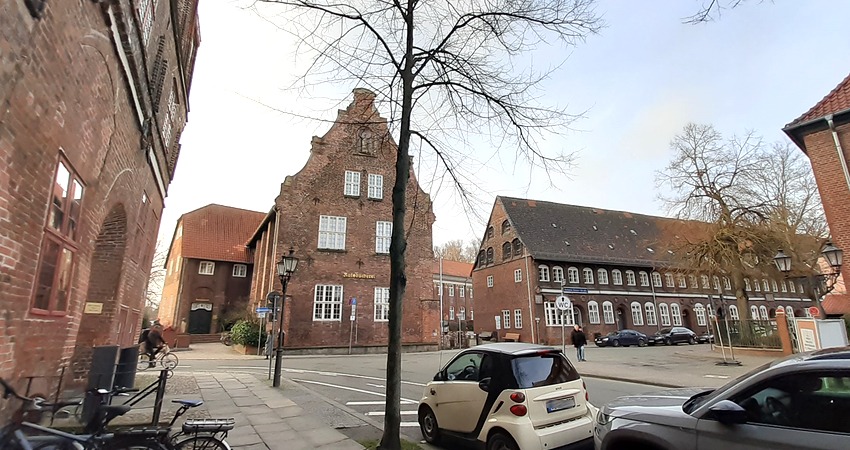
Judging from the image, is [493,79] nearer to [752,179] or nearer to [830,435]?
[830,435]

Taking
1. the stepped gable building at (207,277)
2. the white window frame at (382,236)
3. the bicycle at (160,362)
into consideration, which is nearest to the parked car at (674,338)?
the white window frame at (382,236)

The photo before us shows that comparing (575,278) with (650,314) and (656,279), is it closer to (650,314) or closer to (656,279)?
(650,314)

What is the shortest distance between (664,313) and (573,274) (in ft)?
37.3

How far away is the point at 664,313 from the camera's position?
40719 millimetres

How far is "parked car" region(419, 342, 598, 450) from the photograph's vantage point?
5.04 meters

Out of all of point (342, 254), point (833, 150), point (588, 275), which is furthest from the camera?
point (588, 275)

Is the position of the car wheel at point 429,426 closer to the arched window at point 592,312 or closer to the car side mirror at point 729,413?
the car side mirror at point 729,413

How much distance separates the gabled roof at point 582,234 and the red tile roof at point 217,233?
1040 inches

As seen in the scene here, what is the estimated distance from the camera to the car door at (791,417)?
286 centimetres

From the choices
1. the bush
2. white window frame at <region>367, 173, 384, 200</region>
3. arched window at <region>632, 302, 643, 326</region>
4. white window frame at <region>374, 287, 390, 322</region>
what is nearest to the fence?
arched window at <region>632, 302, 643, 326</region>

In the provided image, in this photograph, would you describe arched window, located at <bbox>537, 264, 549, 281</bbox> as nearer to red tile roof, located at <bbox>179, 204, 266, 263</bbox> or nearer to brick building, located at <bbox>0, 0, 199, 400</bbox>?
red tile roof, located at <bbox>179, 204, 266, 263</bbox>

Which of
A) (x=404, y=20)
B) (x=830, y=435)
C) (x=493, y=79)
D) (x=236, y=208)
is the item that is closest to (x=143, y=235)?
(x=404, y=20)

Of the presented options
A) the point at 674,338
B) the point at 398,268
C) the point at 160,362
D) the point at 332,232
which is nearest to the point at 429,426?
the point at 398,268

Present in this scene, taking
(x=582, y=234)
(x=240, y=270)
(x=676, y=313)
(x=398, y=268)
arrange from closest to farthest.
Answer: (x=398, y=268)
(x=240, y=270)
(x=676, y=313)
(x=582, y=234)
